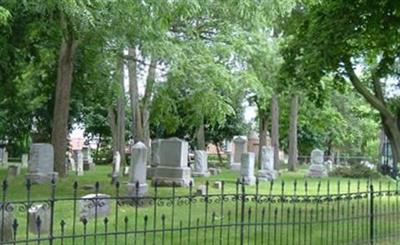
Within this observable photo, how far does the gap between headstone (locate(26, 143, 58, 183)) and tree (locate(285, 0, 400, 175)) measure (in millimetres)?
8026

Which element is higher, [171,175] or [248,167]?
[248,167]

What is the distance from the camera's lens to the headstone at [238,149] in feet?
120

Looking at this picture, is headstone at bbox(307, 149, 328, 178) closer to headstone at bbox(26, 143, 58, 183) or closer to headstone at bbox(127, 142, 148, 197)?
headstone at bbox(26, 143, 58, 183)

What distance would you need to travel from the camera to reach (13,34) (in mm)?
20562

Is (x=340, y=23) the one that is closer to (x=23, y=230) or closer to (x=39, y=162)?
(x=23, y=230)

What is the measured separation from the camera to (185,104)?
31.9 m

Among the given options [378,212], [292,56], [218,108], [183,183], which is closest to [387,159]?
Result: [218,108]

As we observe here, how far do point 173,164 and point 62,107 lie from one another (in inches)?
164

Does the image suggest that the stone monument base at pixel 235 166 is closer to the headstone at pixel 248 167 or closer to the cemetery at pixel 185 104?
the cemetery at pixel 185 104

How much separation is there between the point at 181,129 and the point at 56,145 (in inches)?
1184

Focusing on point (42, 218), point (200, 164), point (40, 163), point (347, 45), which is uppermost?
point (347, 45)

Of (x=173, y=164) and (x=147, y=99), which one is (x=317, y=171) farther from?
(x=173, y=164)

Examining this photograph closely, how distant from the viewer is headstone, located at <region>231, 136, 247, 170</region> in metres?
36.7

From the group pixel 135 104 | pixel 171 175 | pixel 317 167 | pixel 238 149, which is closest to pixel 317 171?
pixel 317 167
